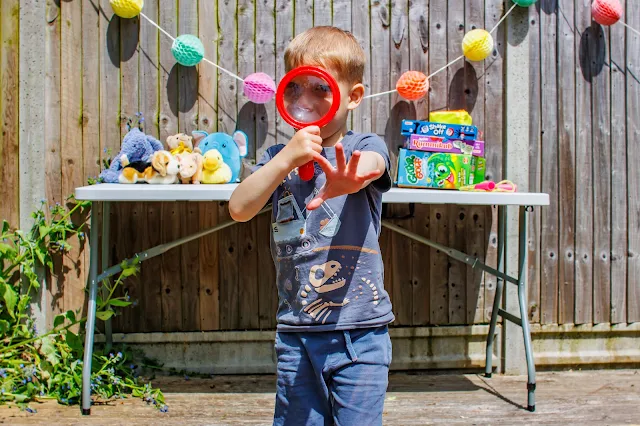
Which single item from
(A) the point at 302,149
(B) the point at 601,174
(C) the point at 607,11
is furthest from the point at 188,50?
(B) the point at 601,174

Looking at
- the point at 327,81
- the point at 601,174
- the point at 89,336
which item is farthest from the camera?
the point at 601,174

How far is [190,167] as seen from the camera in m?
3.11

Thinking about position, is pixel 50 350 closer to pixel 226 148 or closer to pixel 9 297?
pixel 9 297

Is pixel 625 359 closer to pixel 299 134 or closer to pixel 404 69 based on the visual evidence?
pixel 404 69

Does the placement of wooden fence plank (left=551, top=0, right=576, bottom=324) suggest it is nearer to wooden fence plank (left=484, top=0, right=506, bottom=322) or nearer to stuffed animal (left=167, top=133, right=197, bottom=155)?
wooden fence plank (left=484, top=0, right=506, bottom=322)

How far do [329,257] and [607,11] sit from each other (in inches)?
105

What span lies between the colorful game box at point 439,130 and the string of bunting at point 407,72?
0.19 meters

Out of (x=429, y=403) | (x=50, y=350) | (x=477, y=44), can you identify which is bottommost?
(x=429, y=403)

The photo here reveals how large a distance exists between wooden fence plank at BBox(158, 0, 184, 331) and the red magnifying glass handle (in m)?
2.00

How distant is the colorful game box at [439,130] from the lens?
128 inches

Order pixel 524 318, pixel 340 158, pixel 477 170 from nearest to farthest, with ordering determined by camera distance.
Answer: pixel 340 158 < pixel 524 318 < pixel 477 170

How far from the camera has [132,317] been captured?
3.44 meters

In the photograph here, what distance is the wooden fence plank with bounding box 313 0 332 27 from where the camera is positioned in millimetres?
3432

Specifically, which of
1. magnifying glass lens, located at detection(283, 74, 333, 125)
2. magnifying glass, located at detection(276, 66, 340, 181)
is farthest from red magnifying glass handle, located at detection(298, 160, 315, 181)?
magnifying glass lens, located at detection(283, 74, 333, 125)
